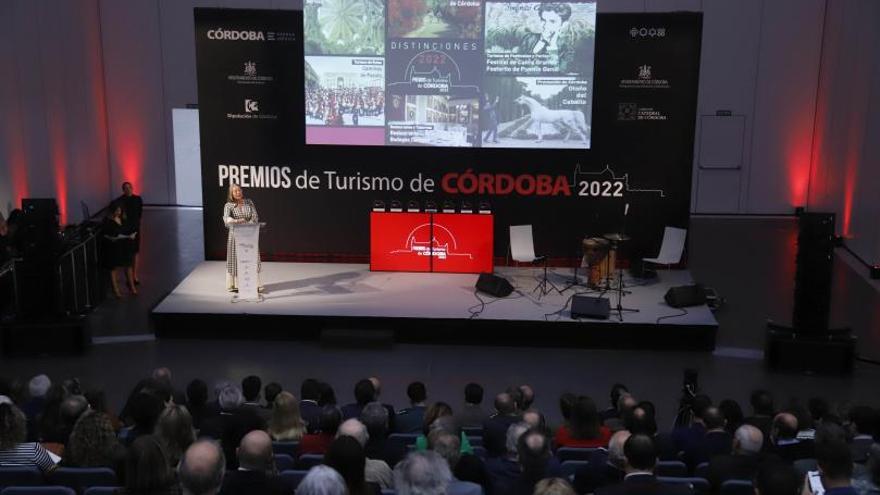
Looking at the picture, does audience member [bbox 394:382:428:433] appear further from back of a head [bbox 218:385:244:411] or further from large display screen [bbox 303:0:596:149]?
large display screen [bbox 303:0:596:149]

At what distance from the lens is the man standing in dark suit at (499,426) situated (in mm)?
6406

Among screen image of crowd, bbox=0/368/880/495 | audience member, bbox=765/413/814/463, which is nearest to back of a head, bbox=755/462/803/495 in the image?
screen image of crowd, bbox=0/368/880/495

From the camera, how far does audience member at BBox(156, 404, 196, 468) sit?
5543mm

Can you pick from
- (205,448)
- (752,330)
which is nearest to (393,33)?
(752,330)

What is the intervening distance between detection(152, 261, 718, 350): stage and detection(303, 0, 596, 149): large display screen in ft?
7.72

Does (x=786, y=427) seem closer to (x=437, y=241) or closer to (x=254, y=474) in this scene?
(x=254, y=474)

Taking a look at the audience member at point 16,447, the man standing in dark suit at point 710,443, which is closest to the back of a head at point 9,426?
the audience member at point 16,447

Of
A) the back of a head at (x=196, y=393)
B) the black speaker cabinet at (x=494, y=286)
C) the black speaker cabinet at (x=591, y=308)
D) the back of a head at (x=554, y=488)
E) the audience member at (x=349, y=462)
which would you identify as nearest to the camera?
the back of a head at (x=554, y=488)

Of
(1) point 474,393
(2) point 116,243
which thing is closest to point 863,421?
(1) point 474,393

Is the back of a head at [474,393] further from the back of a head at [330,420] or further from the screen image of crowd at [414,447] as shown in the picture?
the back of a head at [330,420]

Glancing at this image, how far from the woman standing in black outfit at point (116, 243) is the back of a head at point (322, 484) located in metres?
8.84

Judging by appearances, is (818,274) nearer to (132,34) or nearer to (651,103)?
(651,103)

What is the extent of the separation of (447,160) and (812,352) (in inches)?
216

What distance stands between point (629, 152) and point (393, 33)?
3.55m
